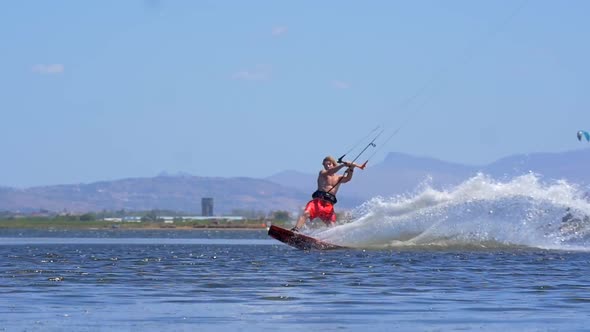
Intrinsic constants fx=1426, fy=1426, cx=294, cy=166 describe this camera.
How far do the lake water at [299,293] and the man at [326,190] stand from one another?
4.68m

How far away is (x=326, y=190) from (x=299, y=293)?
14.8 meters

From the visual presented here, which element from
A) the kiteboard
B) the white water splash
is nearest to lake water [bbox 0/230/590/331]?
the kiteboard

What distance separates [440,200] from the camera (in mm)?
36969

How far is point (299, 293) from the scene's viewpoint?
20469mm

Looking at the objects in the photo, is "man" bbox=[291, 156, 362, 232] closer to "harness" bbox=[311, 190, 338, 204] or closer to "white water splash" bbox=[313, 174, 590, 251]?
"harness" bbox=[311, 190, 338, 204]

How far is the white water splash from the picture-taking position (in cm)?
3641

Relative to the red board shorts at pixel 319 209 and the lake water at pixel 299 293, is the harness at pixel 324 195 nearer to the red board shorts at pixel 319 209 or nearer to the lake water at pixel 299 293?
the red board shorts at pixel 319 209

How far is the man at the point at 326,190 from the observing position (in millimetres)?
35031

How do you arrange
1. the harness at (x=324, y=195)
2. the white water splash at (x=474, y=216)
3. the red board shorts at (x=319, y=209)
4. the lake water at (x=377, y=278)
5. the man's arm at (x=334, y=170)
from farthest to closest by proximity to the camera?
the white water splash at (x=474, y=216) → the red board shorts at (x=319, y=209) → the harness at (x=324, y=195) → the man's arm at (x=334, y=170) → the lake water at (x=377, y=278)

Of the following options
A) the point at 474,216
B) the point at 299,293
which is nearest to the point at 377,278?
the point at 299,293

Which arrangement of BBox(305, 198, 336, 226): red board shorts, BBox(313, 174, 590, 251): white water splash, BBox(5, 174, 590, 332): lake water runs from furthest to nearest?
BBox(313, 174, 590, 251): white water splash, BBox(305, 198, 336, 226): red board shorts, BBox(5, 174, 590, 332): lake water

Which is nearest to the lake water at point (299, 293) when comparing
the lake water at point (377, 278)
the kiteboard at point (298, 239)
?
the lake water at point (377, 278)

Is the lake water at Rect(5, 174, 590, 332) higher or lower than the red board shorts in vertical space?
lower

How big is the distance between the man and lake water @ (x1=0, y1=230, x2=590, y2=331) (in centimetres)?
468
